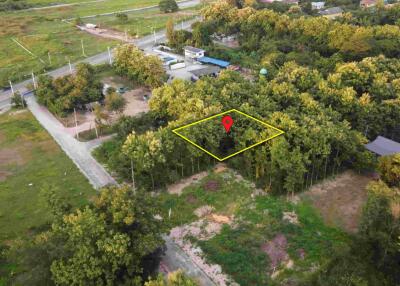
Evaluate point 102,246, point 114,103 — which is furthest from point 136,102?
point 102,246

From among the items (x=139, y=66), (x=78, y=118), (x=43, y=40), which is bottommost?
(x=78, y=118)

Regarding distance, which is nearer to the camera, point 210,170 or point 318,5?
point 210,170

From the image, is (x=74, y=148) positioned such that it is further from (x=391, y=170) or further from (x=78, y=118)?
(x=391, y=170)

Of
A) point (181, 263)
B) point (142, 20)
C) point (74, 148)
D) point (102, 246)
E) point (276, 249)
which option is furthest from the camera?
point (142, 20)

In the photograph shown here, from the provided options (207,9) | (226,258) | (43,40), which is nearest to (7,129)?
(226,258)

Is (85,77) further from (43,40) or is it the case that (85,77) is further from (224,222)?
(43,40)

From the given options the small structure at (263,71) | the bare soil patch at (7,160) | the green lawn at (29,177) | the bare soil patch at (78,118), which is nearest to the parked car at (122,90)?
the bare soil patch at (78,118)

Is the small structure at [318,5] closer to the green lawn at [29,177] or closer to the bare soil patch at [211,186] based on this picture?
the green lawn at [29,177]
